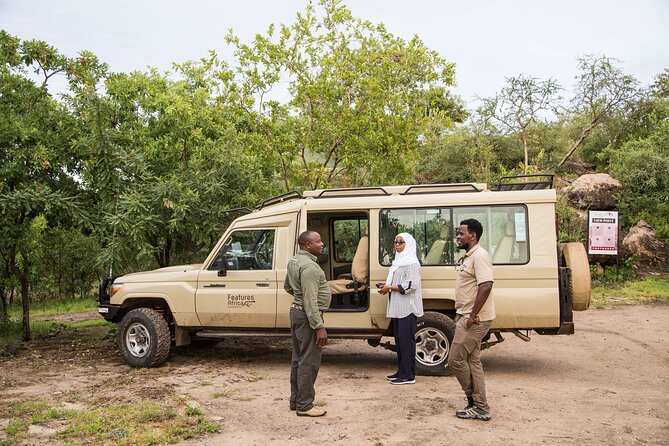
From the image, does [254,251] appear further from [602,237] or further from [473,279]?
[602,237]

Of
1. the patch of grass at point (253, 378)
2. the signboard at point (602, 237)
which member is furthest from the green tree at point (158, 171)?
the signboard at point (602, 237)

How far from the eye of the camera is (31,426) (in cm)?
624

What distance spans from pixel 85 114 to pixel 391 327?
242 inches

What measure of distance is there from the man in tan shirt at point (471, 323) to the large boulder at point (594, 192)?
15.6 meters

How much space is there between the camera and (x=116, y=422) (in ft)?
20.5

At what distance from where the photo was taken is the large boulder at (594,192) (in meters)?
20.7

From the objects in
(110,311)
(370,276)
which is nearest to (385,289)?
(370,276)

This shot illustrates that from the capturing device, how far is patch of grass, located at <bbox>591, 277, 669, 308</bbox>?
1586 cm

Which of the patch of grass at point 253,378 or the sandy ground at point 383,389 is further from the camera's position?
the patch of grass at point 253,378

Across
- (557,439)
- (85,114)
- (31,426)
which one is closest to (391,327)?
(557,439)

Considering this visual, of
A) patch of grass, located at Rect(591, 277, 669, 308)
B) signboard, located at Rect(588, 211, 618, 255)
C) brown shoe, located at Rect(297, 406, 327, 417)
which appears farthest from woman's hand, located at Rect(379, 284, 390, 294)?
signboard, located at Rect(588, 211, 618, 255)

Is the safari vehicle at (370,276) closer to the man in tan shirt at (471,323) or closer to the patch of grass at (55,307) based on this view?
the man in tan shirt at (471,323)

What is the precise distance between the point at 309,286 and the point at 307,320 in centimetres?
35

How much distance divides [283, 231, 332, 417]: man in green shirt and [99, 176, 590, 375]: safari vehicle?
217cm
